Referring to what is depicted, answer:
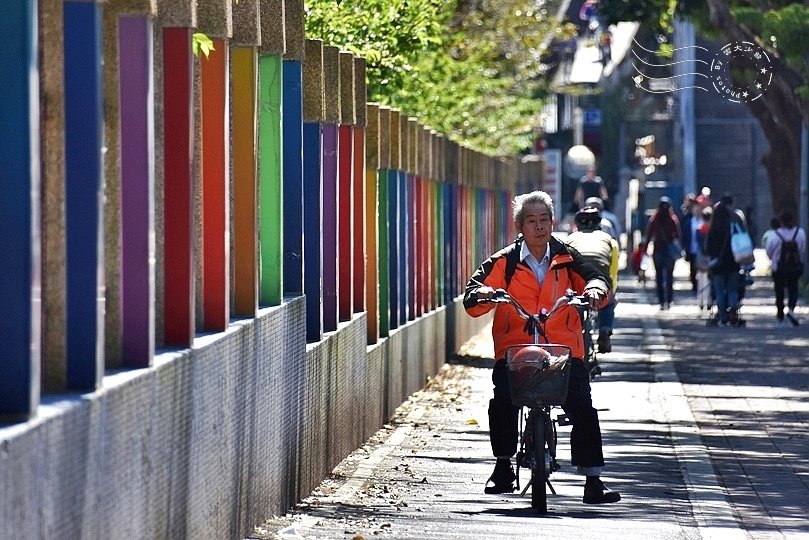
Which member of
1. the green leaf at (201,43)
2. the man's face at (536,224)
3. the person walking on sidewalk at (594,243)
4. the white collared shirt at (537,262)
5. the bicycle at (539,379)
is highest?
the green leaf at (201,43)

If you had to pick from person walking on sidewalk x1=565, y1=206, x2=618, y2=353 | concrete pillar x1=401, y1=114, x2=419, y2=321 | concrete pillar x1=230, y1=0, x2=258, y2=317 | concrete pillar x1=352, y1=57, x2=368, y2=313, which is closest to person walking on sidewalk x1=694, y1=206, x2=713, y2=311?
concrete pillar x1=401, y1=114, x2=419, y2=321

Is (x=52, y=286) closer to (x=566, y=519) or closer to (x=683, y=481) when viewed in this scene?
(x=566, y=519)

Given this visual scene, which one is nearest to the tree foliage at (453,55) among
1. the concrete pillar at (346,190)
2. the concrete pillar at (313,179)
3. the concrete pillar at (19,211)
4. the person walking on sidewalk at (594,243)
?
the person walking on sidewalk at (594,243)

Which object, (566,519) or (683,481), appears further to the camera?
(683,481)

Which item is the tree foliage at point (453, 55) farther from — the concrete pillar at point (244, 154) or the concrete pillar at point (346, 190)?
the concrete pillar at point (244, 154)

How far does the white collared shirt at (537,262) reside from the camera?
11.4 metres

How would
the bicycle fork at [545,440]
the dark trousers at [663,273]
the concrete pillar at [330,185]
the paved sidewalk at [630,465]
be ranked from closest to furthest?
the paved sidewalk at [630,465], the bicycle fork at [545,440], the concrete pillar at [330,185], the dark trousers at [663,273]

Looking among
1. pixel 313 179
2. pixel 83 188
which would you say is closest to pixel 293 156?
pixel 313 179

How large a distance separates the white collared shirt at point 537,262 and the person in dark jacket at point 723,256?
17.7 m

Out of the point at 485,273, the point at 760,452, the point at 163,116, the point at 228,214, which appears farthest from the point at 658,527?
the point at 760,452

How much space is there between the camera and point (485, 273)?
1139 cm

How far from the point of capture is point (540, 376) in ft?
35.9

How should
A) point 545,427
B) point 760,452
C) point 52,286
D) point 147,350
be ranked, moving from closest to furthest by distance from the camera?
point 52,286 < point 147,350 < point 545,427 < point 760,452

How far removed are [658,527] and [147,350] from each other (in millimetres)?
3606
